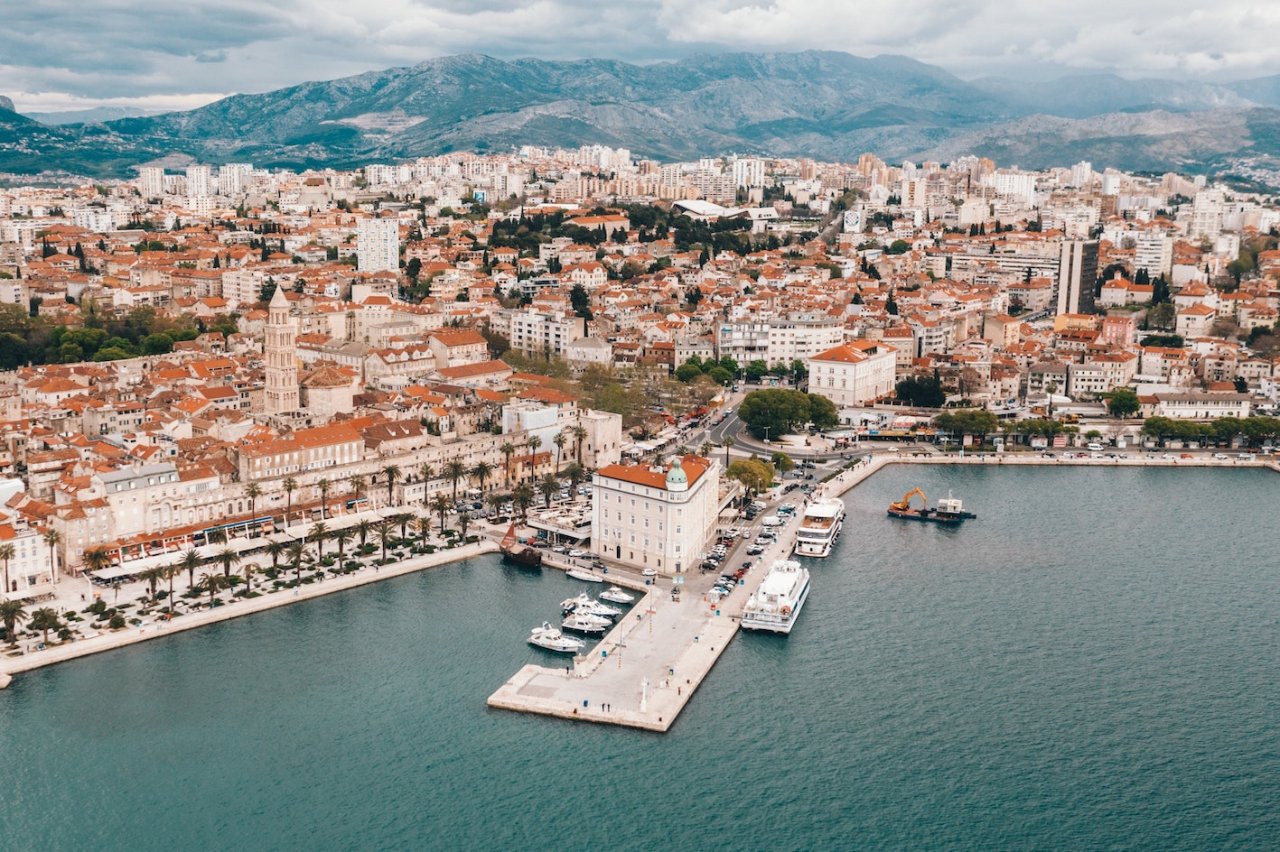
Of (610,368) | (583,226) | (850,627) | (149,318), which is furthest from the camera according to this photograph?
(583,226)

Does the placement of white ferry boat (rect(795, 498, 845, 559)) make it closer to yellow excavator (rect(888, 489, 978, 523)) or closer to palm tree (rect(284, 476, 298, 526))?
yellow excavator (rect(888, 489, 978, 523))

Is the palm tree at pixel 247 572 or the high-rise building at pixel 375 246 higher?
the high-rise building at pixel 375 246

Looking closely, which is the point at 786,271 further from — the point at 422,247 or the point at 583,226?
the point at 422,247

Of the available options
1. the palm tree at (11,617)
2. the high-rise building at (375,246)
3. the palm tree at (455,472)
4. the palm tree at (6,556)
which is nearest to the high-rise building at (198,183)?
the high-rise building at (375,246)

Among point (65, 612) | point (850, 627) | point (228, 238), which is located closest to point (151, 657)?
point (65, 612)

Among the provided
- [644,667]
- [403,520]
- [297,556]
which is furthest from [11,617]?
[644,667]

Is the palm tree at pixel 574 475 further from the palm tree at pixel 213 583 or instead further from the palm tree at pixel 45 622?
the palm tree at pixel 45 622
